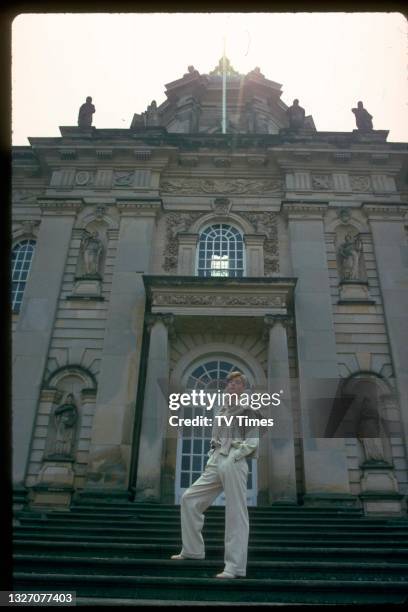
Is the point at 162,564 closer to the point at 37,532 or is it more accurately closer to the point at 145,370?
the point at 37,532

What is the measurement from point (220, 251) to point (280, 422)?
254 inches

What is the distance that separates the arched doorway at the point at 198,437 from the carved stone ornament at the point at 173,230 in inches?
142

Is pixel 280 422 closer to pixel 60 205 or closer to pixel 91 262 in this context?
pixel 91 262

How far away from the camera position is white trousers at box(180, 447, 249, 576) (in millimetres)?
6211

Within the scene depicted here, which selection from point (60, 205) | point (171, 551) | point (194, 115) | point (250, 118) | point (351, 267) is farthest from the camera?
point (194, 115)

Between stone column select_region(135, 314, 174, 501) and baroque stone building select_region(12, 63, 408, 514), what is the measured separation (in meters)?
0.04

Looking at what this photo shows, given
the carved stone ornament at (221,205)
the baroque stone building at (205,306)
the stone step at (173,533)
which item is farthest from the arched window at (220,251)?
the stone step at (173,533)

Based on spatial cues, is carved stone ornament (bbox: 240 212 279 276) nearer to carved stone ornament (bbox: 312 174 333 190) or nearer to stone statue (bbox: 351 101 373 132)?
carved stone ornament (bbox: 312 174 333 190)

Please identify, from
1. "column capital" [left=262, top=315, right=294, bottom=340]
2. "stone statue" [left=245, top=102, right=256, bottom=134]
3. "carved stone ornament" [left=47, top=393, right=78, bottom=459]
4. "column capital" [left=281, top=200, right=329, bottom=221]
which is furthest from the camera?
"stone statue" [left=245, top=102, right=256, bottom=134]

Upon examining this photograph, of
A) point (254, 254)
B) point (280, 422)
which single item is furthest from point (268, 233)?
point (280, 422)

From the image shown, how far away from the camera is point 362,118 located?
Result: 2031 cm

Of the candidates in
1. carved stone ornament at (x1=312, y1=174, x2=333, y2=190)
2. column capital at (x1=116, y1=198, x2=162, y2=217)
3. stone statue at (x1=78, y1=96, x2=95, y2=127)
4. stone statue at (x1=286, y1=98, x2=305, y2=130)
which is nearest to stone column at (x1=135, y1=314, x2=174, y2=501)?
column capital at (x1=116, y1=198, x2=162, y2=217)

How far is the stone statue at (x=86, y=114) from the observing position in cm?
2028

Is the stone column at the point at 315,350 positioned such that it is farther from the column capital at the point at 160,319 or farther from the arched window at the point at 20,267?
the arched window at the point at 20,267
